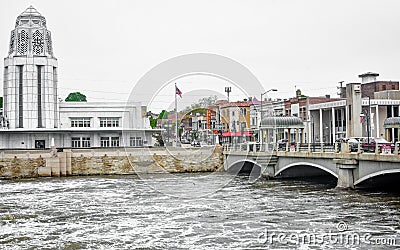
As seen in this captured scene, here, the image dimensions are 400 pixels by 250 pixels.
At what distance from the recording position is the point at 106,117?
331 feet

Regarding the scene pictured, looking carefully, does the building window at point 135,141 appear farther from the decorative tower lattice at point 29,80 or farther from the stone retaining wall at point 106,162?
the stone retaining wall at point 106,162

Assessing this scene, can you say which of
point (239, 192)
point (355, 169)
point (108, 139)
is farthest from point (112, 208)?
point (108, 139)

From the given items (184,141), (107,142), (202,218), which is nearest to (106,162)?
(107,142)

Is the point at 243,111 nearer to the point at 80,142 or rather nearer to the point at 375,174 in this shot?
the point at 80,142

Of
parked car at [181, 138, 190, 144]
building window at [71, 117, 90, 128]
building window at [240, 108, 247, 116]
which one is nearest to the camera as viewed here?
parked car at [181, 138, 190, 144]

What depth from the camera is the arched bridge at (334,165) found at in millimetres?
37056

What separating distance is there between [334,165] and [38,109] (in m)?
65.0

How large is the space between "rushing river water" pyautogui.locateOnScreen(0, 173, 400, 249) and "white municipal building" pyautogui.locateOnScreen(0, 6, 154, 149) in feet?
151

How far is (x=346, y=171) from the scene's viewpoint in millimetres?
41281

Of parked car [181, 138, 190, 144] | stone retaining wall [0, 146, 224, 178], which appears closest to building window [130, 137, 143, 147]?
parked car [181, 138, 190, 144]

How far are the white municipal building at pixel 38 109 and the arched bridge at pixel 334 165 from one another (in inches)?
1514

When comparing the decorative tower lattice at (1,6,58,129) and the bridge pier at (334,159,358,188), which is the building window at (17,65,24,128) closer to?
the decorative tower lattice at (1,6,58,129)

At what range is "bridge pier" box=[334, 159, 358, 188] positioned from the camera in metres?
40.4

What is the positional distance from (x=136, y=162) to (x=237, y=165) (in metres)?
13.5
